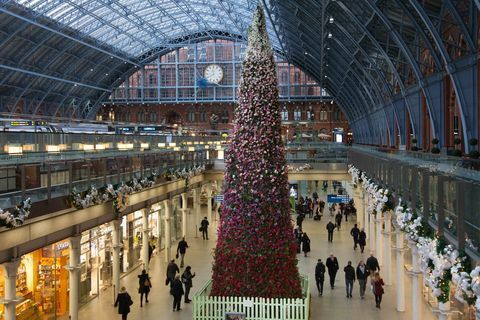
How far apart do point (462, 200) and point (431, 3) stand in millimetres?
17235

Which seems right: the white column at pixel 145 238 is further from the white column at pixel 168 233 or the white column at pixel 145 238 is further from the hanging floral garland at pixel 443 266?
the hanging floral garland at pixel 443 266

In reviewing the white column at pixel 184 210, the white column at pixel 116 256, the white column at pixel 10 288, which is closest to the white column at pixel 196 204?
the white column at pixel 184 210

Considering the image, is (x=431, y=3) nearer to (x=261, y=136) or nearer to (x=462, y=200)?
(x=261, y=136)

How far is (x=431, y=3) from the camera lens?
2339cm

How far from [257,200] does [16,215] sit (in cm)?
547

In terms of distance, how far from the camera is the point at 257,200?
14.0 metres

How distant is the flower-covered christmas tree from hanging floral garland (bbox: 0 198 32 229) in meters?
4.76

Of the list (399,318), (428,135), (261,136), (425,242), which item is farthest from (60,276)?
(428,135)

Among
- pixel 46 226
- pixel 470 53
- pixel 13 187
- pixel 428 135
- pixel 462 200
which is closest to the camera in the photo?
pixel 462 200

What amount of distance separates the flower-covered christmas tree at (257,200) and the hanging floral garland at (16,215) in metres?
4.76

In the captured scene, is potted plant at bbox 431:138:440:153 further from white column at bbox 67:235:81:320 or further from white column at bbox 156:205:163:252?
white column at bbox 156:205:163:252

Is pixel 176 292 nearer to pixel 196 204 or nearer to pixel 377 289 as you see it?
pixel 377 289

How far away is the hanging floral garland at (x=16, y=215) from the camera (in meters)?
10.6

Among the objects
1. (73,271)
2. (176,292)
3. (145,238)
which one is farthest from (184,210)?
(73,271)
